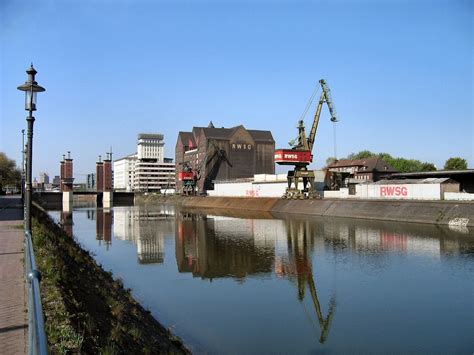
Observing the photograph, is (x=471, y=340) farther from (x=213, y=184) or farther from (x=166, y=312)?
(x=213, y=184)

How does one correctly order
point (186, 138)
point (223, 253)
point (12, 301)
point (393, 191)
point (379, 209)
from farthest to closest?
point (186, 138), point (393, 191), point (379, 209), point (223, 253), point (12, 301)

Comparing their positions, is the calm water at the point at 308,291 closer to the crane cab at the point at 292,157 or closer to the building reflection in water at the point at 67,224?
the building reflection in water at the point at 67,224

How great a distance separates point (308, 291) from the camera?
2003cm

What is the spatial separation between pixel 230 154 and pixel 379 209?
88829 mm

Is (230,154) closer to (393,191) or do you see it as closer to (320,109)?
(320,109)

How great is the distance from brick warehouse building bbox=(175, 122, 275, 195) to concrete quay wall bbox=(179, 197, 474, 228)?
150ft

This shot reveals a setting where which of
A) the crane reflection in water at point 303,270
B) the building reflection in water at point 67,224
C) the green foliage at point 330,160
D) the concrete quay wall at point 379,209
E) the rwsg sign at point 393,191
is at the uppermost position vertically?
the green foliage at point 330,160

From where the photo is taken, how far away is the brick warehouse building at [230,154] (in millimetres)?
141625

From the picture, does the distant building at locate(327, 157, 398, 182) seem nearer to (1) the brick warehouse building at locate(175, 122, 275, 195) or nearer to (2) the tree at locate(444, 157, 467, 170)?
(2) the tree at locate(444, 157, 467, 170)

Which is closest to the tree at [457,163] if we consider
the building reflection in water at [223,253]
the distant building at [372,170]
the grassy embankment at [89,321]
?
the distant building at [372,170]

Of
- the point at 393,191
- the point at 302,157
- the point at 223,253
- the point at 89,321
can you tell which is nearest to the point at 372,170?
the point at 302,157

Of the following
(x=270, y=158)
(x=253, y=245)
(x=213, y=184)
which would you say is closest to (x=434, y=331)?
(x=253, y=245)

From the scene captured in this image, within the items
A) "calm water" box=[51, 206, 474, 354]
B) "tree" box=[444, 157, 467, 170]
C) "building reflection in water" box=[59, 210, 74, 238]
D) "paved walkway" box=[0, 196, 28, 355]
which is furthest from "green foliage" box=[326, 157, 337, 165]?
"paved walkway" box=[0, 196, 28, 355]

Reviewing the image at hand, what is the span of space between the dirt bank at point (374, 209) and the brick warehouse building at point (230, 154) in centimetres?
3995
